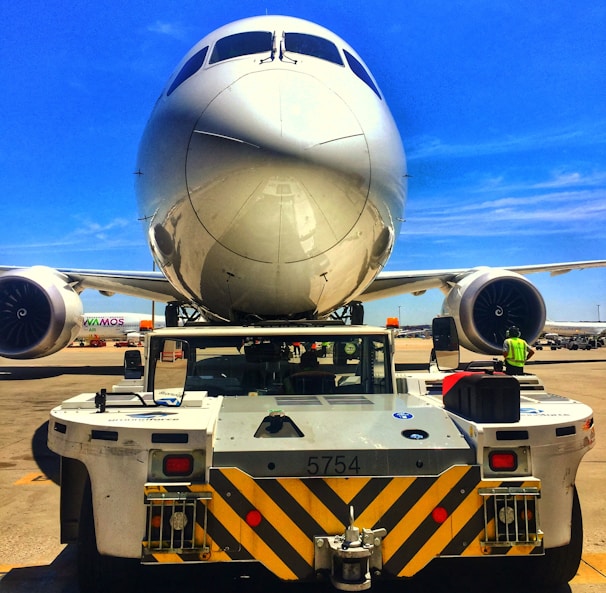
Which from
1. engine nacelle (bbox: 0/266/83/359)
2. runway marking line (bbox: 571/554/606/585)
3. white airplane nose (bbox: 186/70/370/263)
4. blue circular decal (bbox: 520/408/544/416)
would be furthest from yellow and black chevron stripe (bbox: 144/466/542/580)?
engine nacelle (bbox: 0/266/83/359)

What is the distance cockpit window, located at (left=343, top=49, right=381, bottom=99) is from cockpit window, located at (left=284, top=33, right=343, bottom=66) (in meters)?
0.16

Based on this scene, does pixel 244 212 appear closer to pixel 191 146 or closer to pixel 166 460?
pixel 191 146

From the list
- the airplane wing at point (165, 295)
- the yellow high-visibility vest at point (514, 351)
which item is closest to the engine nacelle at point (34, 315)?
the airplane wing at point (165, 295)

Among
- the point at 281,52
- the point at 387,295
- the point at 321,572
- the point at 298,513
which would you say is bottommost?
the point at 321,572

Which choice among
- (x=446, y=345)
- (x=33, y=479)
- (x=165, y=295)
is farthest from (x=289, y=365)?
(x=165, y=295)

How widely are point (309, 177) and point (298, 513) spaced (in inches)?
114

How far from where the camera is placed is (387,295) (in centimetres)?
1446

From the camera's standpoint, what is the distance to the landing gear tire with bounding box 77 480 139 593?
3.11 m

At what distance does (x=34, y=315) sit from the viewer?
12.2 m

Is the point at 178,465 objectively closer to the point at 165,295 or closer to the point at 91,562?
the point at 91,562

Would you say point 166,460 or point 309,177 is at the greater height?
point 309,177

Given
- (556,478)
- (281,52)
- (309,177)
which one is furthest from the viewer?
(281,52)

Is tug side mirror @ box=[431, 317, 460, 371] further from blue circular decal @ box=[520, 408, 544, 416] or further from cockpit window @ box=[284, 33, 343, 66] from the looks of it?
cockpit window @ box=[284, 33, 343, 66]

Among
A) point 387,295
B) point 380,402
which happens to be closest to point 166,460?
point 380,402
